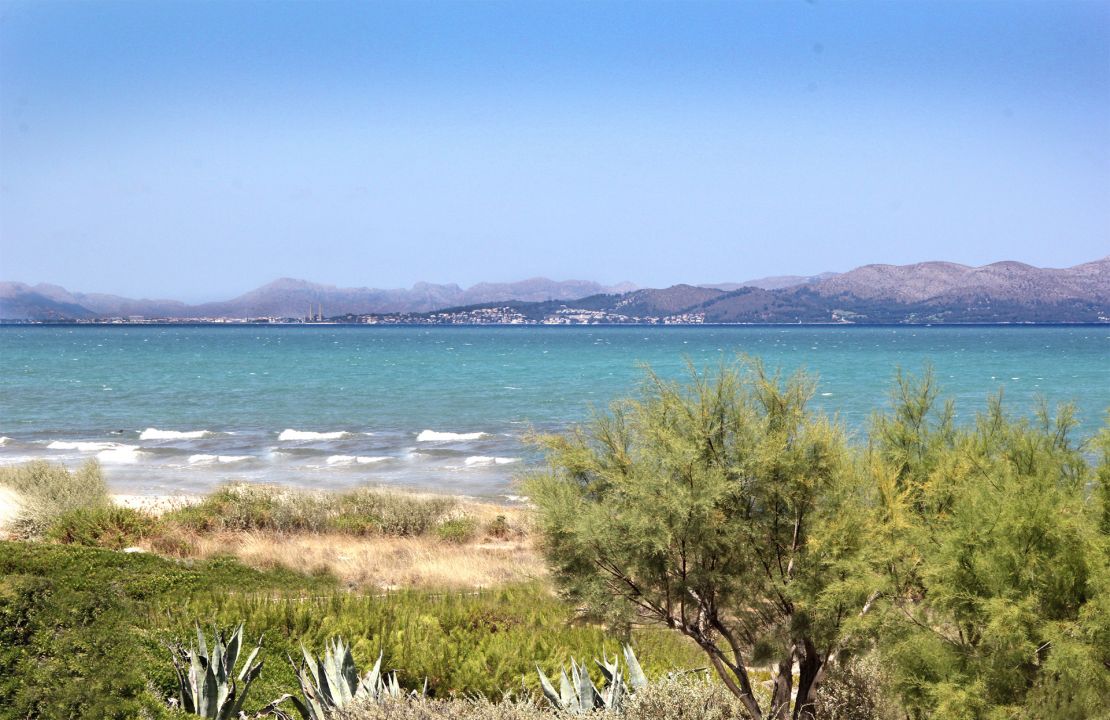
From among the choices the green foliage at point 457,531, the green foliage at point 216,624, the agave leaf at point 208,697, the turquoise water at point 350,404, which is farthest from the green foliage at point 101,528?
the agave leaf at point 208,697

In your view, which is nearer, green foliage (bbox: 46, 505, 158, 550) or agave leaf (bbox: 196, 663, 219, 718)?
agave leaf (bbox: 196, 663, 219, 718)

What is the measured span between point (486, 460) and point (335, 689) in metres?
27.3

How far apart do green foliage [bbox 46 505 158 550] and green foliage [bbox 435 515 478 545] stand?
17.4 ft

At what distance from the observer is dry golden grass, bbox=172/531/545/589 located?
14.8 metres

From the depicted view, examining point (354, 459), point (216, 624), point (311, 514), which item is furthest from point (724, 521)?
point (354, 459)

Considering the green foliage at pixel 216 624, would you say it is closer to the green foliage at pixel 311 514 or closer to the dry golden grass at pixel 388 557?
the dry golden grass at pixel 388 557

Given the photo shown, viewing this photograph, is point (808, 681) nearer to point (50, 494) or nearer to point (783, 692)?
point (783, 692)

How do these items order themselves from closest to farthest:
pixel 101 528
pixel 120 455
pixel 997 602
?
pixel 997 602
pixel 101 528
pixel 120 455

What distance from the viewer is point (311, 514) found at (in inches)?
808

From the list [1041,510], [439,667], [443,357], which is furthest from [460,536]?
[443,357]

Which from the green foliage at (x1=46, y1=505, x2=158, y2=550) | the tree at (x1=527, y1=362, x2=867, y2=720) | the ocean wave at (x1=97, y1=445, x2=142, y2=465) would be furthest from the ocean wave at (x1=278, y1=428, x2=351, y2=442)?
the tree at (x1=527, y1=362, x2=867, y2=720)

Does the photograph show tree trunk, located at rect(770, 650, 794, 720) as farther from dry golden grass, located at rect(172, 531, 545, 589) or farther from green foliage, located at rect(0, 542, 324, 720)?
dry golden grass, located at rect(172, 531, 545, 589)

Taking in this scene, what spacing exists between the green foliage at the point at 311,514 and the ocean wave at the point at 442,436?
1830 cm

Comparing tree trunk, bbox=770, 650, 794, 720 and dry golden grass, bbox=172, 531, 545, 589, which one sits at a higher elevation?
tree trunk, bbox=770, 650, 794, 720
